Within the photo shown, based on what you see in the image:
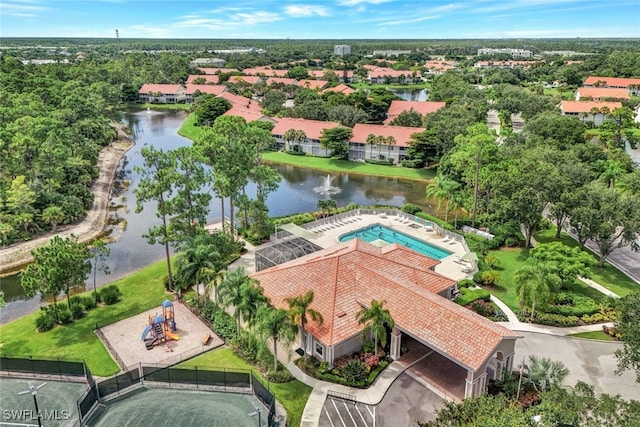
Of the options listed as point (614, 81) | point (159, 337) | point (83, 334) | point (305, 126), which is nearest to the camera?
point (159, 337)

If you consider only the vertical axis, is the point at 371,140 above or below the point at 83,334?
above

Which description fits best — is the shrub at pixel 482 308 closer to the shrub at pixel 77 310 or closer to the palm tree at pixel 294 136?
the shrub at pixel 77 310

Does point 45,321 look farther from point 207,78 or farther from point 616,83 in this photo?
point 616,83

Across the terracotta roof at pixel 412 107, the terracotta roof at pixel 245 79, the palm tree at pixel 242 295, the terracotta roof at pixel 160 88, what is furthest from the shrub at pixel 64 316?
the terracotta roof at pixel 245 79

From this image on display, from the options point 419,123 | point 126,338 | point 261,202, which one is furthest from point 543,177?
point 419,123

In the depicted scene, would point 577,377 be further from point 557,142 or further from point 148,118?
point 148,118

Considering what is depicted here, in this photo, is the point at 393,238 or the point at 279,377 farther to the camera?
the point at 393,238

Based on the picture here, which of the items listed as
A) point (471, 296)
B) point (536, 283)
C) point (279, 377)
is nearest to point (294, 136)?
point (471, 296)

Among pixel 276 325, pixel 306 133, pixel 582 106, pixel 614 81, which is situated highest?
pixel 614 81
